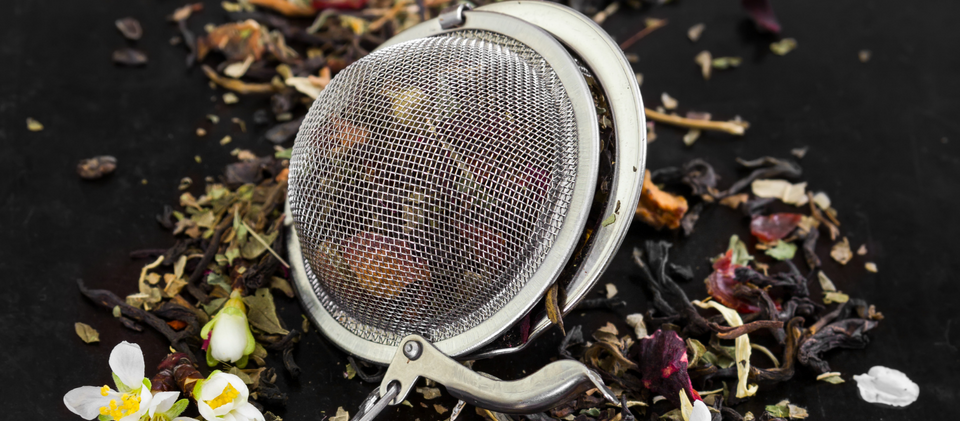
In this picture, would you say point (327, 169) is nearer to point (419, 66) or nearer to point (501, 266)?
point (419, 66)

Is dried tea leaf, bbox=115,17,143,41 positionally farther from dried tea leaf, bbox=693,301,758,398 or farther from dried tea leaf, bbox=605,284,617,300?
dried tea leaf, bbox=693,301,758,398

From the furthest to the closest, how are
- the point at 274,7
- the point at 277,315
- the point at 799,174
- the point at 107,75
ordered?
1. the point at 274,7
2. the point at 107,75
3. the point at 799,174
4. the point at 277,315

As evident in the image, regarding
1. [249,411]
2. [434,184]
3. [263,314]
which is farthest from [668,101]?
[249,411]

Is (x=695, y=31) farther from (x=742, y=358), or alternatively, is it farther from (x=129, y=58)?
(x=129, y=58)

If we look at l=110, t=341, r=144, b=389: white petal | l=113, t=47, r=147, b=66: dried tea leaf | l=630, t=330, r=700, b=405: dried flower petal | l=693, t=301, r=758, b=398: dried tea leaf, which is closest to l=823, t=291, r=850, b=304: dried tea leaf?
l=693, t=301, r=758, b=398: dried tea leaf

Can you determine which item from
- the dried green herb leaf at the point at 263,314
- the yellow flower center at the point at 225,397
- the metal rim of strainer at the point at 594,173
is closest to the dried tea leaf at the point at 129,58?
the metal rim of strainer at the point at 594,173

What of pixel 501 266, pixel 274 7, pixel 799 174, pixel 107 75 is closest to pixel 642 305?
pixel 501 266

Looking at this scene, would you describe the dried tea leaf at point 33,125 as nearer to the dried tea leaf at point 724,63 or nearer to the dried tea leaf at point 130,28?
the dried tea leaf at point 130,28
